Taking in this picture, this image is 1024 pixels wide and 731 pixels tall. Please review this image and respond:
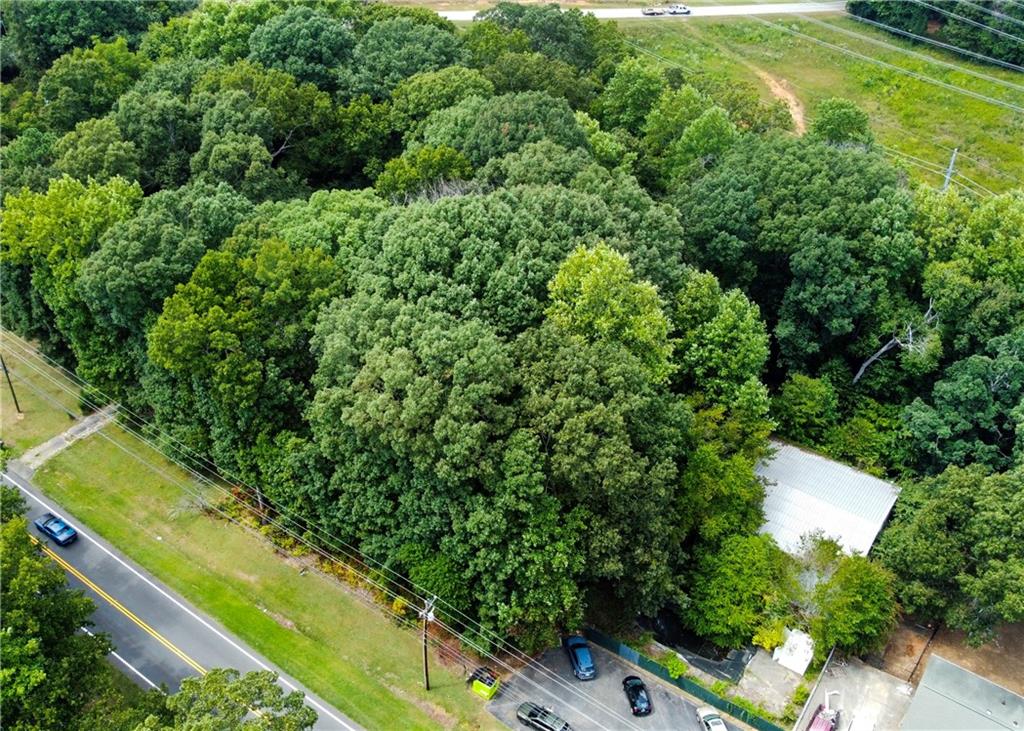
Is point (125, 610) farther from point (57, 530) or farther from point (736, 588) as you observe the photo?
point (736, 588)

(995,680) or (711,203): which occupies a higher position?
(711,203)

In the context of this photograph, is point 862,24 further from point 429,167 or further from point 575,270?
point 575,270

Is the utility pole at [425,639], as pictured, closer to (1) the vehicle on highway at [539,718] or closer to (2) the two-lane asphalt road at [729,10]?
(1) the vehicle on highway at [539,718]

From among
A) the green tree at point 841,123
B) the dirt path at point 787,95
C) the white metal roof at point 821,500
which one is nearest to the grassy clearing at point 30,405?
the white metal roof at point 821,500

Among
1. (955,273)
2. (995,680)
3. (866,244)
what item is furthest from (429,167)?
(995,680)

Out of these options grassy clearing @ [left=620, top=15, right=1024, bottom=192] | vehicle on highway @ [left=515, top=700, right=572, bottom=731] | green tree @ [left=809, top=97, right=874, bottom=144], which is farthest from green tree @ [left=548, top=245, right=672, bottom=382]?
grassy clearing @ [left=620, top=15, right=1024, bottom=192]
